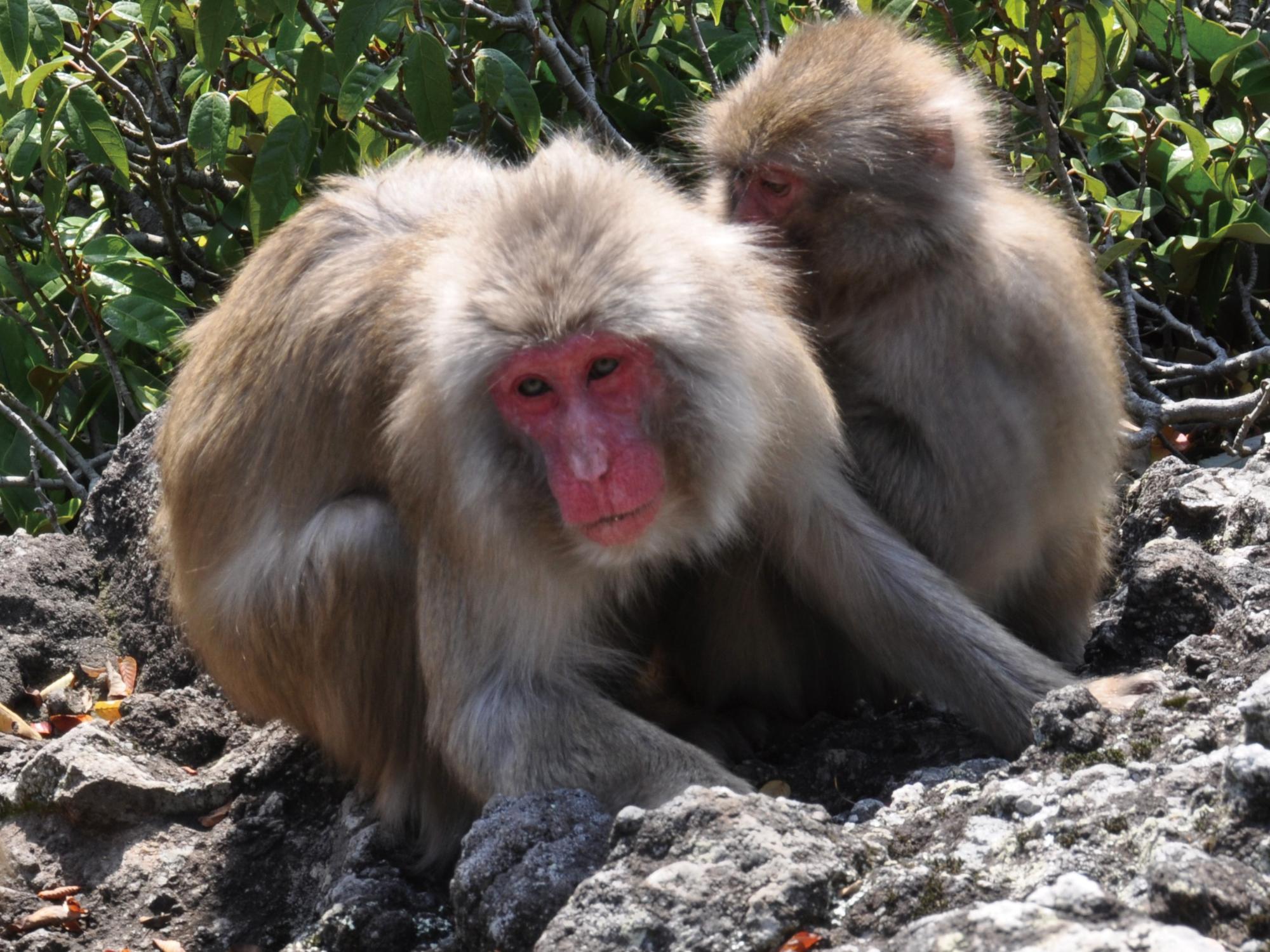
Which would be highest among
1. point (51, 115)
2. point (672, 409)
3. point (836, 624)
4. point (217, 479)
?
point (51, 115)

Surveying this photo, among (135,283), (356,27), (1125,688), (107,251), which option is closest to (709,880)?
(1125,688)

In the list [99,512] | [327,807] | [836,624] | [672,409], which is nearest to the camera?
[672,409]

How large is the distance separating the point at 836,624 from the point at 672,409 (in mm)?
818

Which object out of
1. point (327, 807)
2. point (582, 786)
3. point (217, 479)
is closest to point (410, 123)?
point (217, 479)

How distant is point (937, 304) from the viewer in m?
3.81

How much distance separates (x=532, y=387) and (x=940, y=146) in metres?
1.40

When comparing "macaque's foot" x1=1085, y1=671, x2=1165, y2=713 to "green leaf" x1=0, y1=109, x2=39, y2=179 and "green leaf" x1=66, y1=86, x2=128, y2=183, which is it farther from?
"green leaf" x1=0, y1=109, x2=39, y2=179

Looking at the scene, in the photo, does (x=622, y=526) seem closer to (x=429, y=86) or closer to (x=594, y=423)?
(x=594, y=423)

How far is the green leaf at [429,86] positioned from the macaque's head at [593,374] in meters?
1.17

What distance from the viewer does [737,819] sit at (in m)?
2.67

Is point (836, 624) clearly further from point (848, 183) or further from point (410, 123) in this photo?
point (410, 123)

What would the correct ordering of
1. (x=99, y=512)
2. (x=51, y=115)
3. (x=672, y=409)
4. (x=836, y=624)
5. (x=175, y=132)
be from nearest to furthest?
(x=672, y=409), (x=836, y=624), (x=51, y=115), (x=99, y=512), (x=175, y=132)

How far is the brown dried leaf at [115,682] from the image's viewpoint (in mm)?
4832

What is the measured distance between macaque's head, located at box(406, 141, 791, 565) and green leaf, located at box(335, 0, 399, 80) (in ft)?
3.48
